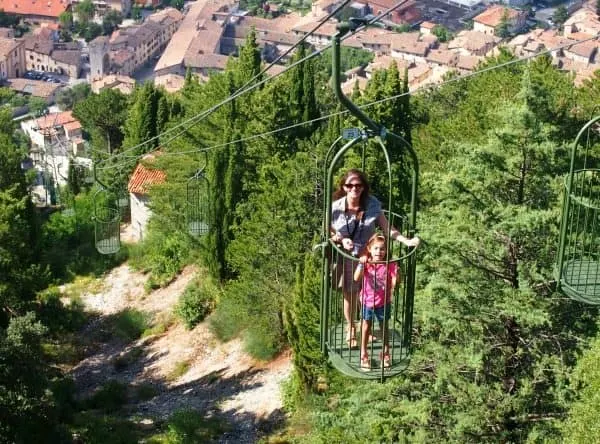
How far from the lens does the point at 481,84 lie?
864 inches

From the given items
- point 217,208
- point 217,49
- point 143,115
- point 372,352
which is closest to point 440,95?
point 143,115

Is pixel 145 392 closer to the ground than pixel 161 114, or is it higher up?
closer to the ground

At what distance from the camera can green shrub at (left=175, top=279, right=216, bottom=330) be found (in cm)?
2081

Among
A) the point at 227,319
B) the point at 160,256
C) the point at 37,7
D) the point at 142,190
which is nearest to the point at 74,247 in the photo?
the point at 142,190

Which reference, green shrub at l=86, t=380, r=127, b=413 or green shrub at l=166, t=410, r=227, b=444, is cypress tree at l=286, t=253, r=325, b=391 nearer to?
green shrub at l=166, t=410, r=227, b=444

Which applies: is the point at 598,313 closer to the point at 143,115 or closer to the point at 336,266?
the point at 336,266

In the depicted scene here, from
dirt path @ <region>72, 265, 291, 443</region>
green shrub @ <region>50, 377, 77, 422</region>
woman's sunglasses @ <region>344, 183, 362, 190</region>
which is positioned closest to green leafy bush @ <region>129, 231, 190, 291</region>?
dirt path @ <region>72, 265, 291, 443</region>

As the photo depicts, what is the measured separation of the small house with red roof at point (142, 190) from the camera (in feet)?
82.5

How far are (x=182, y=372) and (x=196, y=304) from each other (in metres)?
2.47

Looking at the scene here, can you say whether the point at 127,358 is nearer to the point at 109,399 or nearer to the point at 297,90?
the point at 109,399

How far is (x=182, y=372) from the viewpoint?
18969 mm

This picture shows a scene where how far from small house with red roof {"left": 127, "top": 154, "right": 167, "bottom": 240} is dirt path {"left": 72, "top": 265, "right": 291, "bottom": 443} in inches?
112

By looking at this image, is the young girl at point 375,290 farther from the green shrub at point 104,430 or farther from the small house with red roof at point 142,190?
the small house with red roof at point 142,190

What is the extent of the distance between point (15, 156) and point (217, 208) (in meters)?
9.20
